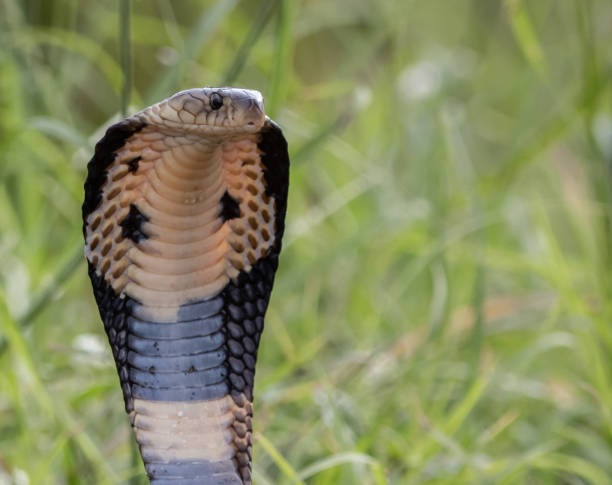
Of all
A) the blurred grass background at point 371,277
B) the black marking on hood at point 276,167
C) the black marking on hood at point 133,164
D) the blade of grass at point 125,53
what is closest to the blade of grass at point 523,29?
the blurred grass background at point 371,277

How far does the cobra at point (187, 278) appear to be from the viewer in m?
1.69

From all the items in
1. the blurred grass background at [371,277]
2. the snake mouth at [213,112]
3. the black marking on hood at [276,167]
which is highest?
the snake mouth at [213,112]

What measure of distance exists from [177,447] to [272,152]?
1.80ft

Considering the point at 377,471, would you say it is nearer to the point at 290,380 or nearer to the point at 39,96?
the point at 290,380

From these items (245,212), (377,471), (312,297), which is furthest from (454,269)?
(245,212)

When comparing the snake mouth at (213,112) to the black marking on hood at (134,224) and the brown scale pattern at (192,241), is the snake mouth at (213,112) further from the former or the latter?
the black marking on hood at (134,224)

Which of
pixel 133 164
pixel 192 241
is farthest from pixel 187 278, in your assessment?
pixel 133 164

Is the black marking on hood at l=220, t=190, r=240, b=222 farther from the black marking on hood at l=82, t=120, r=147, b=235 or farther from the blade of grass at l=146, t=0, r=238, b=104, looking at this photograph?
the blade of grass at l=146, t=0, r=238, b=104

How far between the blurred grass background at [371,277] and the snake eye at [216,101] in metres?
0.74

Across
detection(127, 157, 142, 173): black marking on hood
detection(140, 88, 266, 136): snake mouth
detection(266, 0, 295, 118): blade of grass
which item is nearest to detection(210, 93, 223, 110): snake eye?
detection(140, 88, 266, 136): snake mouth

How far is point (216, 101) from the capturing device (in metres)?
1.49

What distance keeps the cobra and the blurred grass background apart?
0.84ft

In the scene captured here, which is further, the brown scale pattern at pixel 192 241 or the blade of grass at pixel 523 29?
the blade of grass at pixel 523 29

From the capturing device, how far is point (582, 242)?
11.7 feet
